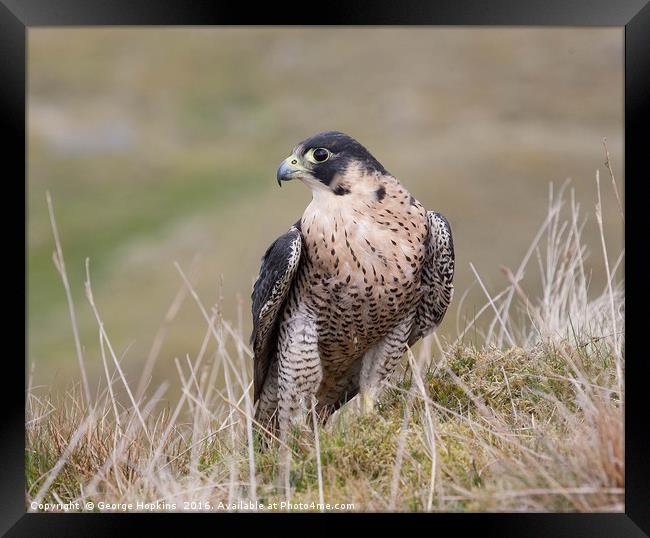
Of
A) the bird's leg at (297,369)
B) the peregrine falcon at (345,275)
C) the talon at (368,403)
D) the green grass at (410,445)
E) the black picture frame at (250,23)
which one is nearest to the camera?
the green grass at (410,445)

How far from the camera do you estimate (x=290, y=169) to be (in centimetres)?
407

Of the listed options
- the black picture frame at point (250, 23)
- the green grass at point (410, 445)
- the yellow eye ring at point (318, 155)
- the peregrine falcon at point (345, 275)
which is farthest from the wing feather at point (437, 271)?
the black picture frame at point (250, 23)

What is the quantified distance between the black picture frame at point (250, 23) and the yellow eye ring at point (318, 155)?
37.7 inches

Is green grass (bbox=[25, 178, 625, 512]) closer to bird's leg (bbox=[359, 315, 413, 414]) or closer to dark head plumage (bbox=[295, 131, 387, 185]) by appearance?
bird's leg (bbox=[359, 315, 413, 414])

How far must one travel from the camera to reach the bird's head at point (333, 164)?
4.09 m

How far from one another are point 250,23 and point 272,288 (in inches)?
55.8

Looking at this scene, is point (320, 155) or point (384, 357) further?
point (384, 357)

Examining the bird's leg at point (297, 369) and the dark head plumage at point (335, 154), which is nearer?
the dark head plumage at point (335, 154)

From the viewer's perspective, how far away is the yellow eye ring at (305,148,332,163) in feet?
13.4

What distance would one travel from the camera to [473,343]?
4191 millimetres

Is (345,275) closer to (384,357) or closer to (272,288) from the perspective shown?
(272,288)

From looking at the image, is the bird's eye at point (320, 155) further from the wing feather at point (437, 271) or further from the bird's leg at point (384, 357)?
the bird's leg at point (384, 357)

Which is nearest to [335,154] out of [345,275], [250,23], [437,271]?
[345,275]

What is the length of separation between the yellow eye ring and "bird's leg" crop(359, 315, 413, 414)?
950 mm
